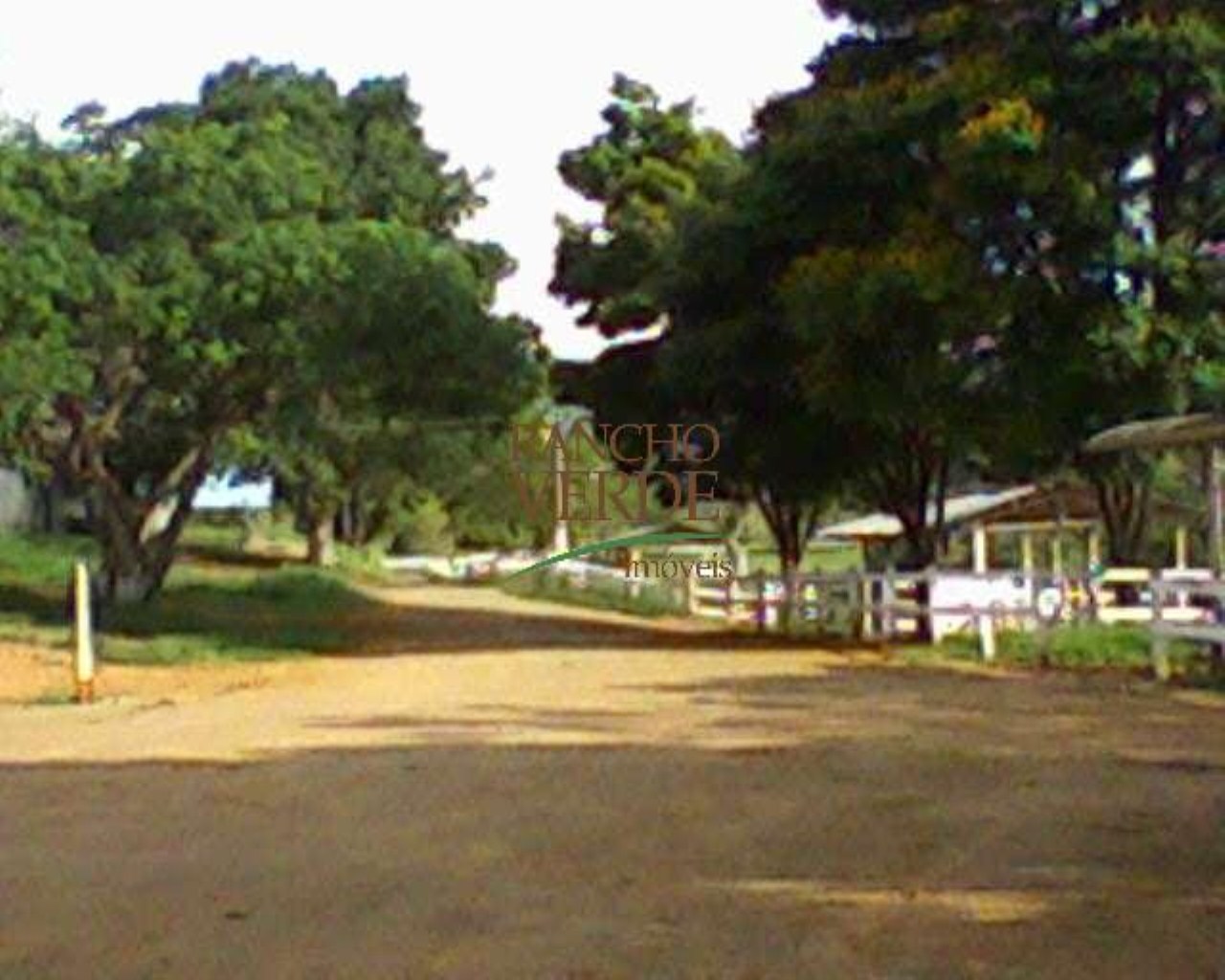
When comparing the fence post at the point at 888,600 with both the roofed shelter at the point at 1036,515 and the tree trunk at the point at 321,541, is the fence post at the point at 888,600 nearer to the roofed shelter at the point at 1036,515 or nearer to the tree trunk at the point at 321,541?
the roofed shelter at the point at 1036,515

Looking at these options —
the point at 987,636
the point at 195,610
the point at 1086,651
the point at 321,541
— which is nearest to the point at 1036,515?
the point at 987,636

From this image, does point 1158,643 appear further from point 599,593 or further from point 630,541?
point 599,593

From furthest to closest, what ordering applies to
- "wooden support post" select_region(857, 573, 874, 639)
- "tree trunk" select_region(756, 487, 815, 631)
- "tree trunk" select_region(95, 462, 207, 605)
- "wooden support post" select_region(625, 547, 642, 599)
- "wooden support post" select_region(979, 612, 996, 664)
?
"wooden support post" select_region(625, 547, 642, 599), "tree trunk" select_region(95, 462, 207, 605), "tree trunk" select_region(756, 487, 815, 631), "wooden support post" select_region(857, 573, 874, 639), "wooden support post" select_region(979, 612, 996, 664)

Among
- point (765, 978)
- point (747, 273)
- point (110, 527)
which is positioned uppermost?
point (747, 273)

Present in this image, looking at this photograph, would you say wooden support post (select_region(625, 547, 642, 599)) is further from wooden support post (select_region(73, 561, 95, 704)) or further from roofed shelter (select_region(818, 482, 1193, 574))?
wooden support post (select_region(73, 561, 95, 704))

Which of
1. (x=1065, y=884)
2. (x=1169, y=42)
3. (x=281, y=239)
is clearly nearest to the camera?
(x=1065, y=884)

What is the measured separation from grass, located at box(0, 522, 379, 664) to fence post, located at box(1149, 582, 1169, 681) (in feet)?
40.6

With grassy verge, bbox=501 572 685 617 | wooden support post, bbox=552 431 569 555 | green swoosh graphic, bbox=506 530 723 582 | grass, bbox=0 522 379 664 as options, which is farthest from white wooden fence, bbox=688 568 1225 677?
wooden support post, bbox=552 431 569 555

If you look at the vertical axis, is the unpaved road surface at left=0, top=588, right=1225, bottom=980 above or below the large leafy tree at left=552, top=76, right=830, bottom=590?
below

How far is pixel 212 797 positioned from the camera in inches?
448

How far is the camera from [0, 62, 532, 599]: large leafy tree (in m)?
31.0

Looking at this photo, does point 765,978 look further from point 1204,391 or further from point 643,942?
point 1204,391


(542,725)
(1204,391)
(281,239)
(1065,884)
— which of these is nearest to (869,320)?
(1204,391)

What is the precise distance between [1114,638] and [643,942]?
16429mm
